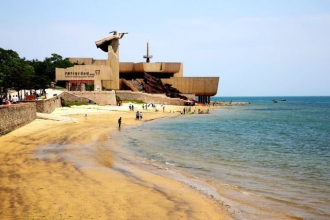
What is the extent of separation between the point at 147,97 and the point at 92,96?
77.9 feet

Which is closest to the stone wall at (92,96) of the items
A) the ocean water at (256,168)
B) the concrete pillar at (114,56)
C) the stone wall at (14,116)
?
the concrete pillar at (114,56)

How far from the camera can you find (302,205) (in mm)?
14484

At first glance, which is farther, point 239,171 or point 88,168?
point 239,171

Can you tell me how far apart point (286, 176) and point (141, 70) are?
10105cm

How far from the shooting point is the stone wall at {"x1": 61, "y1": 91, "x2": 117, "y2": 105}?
67.4 metres

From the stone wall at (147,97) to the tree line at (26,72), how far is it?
15.8 m

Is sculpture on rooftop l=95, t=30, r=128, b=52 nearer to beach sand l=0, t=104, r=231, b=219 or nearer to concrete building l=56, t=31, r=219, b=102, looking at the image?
concrete building l=56, t=31, r=219, b=102

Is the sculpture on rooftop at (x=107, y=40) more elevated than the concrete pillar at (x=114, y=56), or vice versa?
the sculpture on rooftop at (x=107, y=40)

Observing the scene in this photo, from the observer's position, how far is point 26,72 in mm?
75688

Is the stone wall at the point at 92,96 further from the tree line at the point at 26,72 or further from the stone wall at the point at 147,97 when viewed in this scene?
the stone wall at the point at 147,97

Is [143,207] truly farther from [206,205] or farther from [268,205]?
[268,205]

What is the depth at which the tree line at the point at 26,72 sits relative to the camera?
6212 cm

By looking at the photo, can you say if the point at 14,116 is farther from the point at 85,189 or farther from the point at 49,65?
the point at 49,65

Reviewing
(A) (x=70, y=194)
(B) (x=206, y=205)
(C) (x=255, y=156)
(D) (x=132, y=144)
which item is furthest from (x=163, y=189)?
(D) (x=132, y=144)
